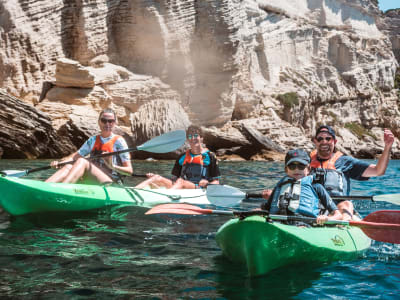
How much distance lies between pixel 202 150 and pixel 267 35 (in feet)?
101

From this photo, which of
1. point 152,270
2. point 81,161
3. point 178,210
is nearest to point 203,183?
point 81,161

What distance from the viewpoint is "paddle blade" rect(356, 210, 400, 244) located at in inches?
119

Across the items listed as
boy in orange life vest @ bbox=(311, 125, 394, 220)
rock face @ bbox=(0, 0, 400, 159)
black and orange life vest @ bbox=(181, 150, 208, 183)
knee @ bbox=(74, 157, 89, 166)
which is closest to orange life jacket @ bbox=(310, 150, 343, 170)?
boy in orange life vest @ bbox=(311, 125, 394, 220)

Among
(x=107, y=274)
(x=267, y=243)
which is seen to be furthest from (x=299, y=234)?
(x=107, y=274)

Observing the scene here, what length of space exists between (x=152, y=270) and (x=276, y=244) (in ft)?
2.91

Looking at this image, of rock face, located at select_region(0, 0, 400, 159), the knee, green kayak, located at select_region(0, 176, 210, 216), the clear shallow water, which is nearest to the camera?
the clear shallow water

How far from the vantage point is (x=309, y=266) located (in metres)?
3.10

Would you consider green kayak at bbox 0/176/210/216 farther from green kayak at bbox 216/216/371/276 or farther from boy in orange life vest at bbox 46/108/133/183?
green kayak at bbox 216/216/371/276

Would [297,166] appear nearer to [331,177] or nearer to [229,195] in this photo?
[229,195]

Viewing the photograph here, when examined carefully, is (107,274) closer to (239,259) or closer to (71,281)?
(71,281)

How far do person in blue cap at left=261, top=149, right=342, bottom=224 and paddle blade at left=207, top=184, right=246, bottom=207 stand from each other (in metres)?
0.79

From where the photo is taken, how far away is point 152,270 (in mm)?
2945

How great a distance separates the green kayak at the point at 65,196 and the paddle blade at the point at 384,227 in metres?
2.77

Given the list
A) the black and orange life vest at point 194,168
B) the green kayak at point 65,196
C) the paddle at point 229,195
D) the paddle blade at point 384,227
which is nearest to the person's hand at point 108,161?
the green kayak at point 65,196
